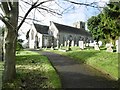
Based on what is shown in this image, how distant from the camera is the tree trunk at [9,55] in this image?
1165 centimetres

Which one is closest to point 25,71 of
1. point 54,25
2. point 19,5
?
point 19,5

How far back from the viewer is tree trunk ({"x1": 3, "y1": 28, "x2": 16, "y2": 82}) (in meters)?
11.6

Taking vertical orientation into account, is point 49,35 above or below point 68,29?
below

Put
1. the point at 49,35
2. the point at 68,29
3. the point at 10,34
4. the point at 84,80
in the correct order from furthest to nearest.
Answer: the point at 68,29
the point at 49,35
the point at 84,80
the point at 10,34

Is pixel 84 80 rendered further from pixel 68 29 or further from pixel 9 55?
pixel 68 29

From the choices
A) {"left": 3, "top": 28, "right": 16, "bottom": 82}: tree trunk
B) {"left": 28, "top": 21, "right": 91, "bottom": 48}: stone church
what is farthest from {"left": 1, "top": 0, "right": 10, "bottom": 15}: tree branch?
{"left": 28, "top": 21, "right": 91, "bottom": 48}: stone church

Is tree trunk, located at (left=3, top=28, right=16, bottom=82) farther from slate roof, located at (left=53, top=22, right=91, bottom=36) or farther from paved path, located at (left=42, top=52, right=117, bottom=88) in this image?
slate roof, located at (left=53, top=22, right=91, bottom=36)

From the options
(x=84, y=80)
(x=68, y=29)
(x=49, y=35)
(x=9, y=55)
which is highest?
(x=68, y=29)

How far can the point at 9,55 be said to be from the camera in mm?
11758

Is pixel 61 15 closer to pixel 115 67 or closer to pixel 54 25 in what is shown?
pixel 115 67

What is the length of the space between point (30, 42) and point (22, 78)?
56.0 m

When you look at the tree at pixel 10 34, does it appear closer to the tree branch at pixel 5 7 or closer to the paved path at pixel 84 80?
the tree branch at pixel 5 7

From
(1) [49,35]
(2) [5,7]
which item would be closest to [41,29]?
(1) [49,35]

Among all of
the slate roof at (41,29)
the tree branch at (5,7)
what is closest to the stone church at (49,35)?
the slate roof at (41,29)
